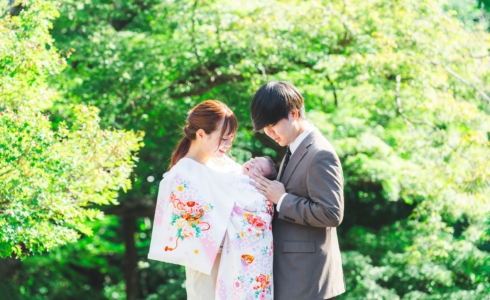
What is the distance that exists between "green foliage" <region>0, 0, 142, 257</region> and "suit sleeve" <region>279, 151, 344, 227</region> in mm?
1596

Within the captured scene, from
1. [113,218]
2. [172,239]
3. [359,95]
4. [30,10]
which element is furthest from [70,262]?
[172,239]

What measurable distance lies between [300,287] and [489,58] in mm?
3492

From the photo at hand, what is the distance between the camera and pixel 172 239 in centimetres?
273

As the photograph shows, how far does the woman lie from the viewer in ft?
8.92

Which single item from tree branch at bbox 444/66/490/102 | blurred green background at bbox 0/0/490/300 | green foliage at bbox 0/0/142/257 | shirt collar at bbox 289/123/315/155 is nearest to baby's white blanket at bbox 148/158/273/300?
shirt collar at bbox 289/123/315/155

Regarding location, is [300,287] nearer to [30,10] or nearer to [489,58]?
[30,10]

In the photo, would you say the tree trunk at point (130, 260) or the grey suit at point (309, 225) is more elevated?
the grey suit at point (309, 225)

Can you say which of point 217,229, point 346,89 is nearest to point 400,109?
point 346,89

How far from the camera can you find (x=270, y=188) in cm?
279

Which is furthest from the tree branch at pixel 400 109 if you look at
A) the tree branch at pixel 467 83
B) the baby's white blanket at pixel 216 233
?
the baby's white blanket at pixel 216 233

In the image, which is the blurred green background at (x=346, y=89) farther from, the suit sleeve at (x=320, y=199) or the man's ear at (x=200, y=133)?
the suit sleeve at (x=320, y=199)

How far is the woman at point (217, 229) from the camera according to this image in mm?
2719

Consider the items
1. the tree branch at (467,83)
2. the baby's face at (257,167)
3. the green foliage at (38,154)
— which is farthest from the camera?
the tree branch at (467,83)

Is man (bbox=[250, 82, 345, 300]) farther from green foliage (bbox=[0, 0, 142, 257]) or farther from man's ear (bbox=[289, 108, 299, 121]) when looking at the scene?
green foliage (bbox=[0, 0, 142, 257])
